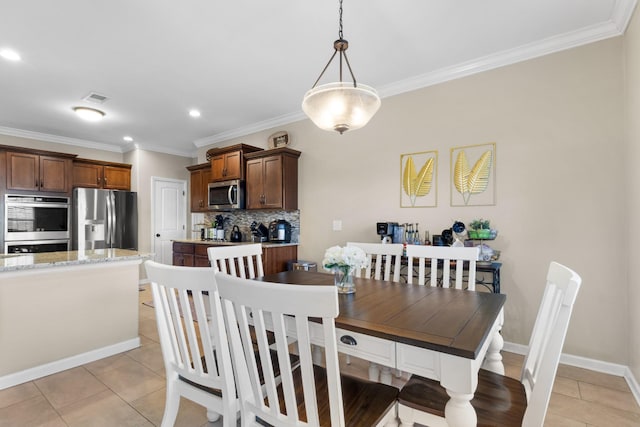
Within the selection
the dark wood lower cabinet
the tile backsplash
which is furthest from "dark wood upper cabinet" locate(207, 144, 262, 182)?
the dark wood lower cabinet

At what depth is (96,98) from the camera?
3664mm

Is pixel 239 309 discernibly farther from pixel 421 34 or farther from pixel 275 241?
pixel 275 241

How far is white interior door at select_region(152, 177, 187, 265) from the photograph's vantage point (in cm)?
585

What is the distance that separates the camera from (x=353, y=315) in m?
1.35

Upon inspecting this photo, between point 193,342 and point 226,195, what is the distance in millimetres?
3670

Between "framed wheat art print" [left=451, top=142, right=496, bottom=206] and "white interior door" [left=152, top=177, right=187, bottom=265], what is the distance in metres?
5.27

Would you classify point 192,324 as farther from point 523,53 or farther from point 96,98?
point 96,98

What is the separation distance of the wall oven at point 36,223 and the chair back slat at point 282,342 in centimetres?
527

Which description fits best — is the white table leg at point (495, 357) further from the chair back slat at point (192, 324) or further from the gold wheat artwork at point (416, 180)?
the gold wheat artwork at point (416, 180)

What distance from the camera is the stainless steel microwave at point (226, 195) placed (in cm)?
464

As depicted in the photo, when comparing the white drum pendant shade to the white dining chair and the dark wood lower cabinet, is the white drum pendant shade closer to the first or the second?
the white dining chair

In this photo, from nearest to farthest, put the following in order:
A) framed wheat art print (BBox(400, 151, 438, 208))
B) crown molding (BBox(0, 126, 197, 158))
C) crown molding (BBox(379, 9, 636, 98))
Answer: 1. crown molding (BBox(379, 9, 636, 98))
2. framed wheat art print (BBox(400, 151, 438, 208))
3. crown molding (BBox(0, 126, 197, 158))

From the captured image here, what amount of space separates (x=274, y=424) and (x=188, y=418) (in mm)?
1121

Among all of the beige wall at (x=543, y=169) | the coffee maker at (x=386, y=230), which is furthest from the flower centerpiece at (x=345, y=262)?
the beige wall at (x=543, y=169)
